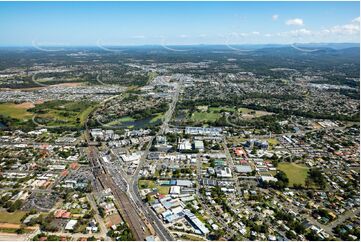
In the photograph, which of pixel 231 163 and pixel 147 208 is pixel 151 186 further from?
pixel 231 163

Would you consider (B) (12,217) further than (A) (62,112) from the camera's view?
No

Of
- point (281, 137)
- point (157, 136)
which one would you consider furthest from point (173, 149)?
point (281, 137)

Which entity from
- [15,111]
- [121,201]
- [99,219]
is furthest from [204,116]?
[15,111]

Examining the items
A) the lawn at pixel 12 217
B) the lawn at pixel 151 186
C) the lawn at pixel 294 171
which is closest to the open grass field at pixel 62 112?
the lawn at pixel 151 186

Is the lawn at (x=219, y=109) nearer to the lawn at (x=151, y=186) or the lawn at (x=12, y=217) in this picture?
the lawn at (x=151, y=186)

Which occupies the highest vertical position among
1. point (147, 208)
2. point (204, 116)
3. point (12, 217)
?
point (204, 116)

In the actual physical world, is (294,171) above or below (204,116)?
below

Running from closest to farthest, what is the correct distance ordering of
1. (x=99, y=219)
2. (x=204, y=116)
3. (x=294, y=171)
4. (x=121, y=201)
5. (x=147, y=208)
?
(x=99, y=219)
(x=147, y=208)
(x=121, y=201)
(x=294, y=171)
(x=204, y=116)
